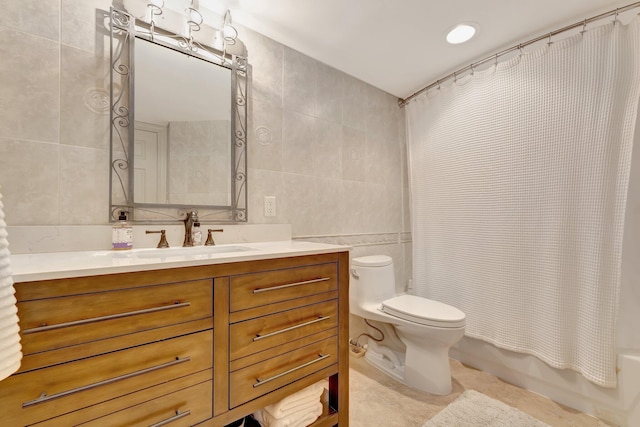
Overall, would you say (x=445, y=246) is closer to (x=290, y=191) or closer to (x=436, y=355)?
(x=436, y=355)

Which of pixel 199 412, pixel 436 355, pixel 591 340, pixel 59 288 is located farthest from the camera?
pixel 436 355

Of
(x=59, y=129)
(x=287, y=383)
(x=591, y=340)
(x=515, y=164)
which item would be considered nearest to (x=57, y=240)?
(x=59, y=129)

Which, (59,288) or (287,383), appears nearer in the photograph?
(59,288)

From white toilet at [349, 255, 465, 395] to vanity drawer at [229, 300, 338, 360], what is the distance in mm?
651

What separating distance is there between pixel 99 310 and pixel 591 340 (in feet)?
7.11

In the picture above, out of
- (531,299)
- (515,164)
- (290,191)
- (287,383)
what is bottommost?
(287,383)

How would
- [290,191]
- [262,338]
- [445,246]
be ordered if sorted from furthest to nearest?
1. [445,246]
2. [290,191]
3. [262,338]

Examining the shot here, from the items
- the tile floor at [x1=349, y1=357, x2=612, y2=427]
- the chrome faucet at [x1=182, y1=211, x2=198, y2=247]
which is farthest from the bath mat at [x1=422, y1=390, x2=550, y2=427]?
the chrome faucet at [x1=182, y1=211, x2=198, y2=247]

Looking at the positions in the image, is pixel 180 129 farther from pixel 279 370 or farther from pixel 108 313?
pixel 279 370

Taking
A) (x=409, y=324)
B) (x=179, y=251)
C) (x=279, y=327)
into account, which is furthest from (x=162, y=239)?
(x=409, y=324)

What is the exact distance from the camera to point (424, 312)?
5.46ft

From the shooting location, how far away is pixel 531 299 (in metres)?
1.68

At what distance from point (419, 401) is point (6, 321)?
71.3 inches

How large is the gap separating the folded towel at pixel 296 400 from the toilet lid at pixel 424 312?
69 centimetres
